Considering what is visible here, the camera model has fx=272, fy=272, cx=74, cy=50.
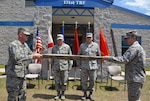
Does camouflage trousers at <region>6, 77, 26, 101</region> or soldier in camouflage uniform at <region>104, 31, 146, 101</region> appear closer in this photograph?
soldier in camouflage uniform at <region>104, 31, 146, 101</region>

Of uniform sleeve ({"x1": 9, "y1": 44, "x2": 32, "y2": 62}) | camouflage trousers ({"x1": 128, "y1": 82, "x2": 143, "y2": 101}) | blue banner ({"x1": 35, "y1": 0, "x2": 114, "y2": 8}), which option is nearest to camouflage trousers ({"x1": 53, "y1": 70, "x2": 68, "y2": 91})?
uniform sleeve ({"x1": 9, "y1": 44, "x2": 32, "y2": 62})

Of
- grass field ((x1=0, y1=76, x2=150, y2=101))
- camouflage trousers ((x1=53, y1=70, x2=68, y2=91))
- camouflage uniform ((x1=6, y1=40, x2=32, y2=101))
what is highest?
camouflage uniform ((x1=6, y1=40, x2=32, y2=101))

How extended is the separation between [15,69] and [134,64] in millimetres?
2486

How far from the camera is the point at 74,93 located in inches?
369

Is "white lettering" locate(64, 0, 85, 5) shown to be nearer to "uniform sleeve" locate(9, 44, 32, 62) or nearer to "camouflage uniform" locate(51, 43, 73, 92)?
"camouflage uniform" locate(51, 43, 73, 92)

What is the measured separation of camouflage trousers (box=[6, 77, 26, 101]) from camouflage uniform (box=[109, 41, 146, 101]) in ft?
6.93

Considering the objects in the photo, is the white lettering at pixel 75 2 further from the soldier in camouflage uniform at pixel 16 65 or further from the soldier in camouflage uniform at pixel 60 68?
the soldier in camouflage uniform at pixel 16 65

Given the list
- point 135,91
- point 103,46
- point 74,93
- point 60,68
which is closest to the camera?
point 135,91

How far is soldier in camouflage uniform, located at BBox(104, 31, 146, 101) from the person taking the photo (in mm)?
5551

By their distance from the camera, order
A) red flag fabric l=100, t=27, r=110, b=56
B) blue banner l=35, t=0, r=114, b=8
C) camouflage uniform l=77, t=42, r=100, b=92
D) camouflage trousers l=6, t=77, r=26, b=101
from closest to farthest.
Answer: camouflage trousers l=6, t=77, r=26, b=101, camouflage uniform l=77, t=42, r=100, b=92, red flag fabric l=100, t=27, r=110, b=56, blue banner l=35, t=0, r=114, b=8

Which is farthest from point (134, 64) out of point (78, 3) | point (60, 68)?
point (78, 3)

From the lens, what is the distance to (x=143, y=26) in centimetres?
2038

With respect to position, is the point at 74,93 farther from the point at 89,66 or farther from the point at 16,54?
the point at 16,54

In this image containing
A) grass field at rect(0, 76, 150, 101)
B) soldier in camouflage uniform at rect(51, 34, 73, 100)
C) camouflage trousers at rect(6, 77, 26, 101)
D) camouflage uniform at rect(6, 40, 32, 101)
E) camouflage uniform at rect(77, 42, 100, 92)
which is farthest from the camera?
grass field at rect(0, 76, 150, 101)
